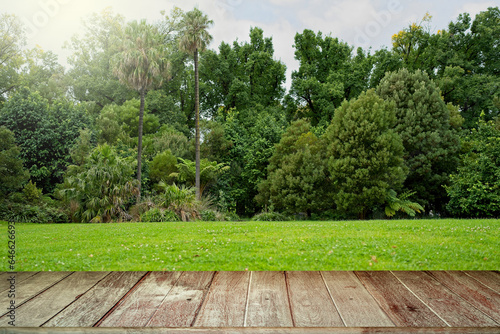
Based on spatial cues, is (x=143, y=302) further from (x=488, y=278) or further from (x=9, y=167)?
(x=9, y=167)

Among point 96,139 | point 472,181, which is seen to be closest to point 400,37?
point 472,181

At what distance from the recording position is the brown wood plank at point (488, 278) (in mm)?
2678

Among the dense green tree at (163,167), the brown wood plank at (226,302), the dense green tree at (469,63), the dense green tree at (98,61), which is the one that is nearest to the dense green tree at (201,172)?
the dense green tree at (163,167)

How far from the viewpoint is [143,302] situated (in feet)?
7.72

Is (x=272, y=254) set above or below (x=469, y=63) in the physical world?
below

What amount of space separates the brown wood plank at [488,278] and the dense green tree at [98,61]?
26578mm

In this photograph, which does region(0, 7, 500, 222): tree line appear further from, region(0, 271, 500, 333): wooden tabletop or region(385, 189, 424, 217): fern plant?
region(0, 271, 500, 333): wooden tabletop

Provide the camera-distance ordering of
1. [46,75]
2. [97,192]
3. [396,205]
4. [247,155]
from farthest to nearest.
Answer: [247,155], [46,75], [396,205], [97,192]

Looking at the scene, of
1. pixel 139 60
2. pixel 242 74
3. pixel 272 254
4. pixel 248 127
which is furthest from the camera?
pixel 242 74

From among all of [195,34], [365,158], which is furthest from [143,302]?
[195,34]

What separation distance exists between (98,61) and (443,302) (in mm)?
29354

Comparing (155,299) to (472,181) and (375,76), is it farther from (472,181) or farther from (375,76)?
(375,76)

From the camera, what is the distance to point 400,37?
2430 centimetres

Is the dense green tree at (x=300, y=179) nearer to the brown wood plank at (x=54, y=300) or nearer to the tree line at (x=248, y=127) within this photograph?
the tree line at (x=248, y=127)
